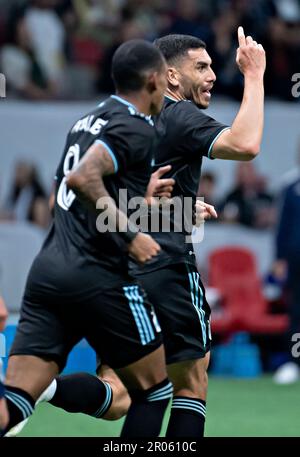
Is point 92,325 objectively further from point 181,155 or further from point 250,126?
point 250,126

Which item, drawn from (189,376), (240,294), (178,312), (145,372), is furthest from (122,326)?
(240,294)

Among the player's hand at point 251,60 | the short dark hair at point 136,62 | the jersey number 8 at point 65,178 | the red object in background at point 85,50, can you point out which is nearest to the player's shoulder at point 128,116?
the short dark hair at point 136,62

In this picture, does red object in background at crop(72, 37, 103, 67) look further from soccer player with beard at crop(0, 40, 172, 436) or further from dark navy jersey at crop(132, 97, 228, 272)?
soccer player with beard at crop(0, 40, 172, 436)

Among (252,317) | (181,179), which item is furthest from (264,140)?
(181,179)

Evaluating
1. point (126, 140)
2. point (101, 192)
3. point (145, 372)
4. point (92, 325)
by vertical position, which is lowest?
point (145, 372)

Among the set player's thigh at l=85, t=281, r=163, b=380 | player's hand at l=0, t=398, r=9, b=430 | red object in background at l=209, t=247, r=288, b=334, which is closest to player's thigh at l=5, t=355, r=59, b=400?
player's hand at l=0, t=398, r=9, b=430

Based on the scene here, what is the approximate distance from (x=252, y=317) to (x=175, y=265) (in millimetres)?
5717

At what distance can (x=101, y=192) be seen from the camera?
502 cm

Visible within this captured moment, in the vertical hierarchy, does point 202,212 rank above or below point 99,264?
above

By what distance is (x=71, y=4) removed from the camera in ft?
45.6

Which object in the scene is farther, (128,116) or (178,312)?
(178,312)

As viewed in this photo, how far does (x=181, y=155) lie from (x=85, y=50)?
8419 millimetres

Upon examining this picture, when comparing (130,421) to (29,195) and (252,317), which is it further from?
(29,195)

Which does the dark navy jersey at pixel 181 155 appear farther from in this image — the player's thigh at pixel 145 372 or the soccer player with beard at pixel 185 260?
the player's thigh at pixel 145 372
